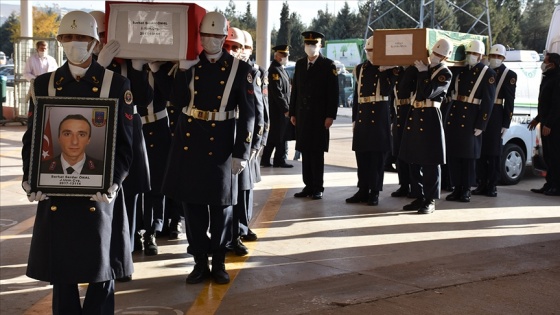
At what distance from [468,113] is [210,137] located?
5478 mm

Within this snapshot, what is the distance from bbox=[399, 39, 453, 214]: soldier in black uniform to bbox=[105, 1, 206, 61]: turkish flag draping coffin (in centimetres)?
420

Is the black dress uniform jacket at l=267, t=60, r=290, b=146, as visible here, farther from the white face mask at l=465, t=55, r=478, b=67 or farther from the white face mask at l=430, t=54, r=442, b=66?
the white face mask at l=430, t=54, r=442, b=66

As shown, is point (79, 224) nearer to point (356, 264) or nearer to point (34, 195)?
point (34, 195)

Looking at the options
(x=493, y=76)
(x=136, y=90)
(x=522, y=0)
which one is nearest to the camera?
(x=136, y=90)

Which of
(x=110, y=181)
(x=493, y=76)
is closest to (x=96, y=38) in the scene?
(x=110, y=181)

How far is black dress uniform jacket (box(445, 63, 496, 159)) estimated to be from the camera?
35.8 ft

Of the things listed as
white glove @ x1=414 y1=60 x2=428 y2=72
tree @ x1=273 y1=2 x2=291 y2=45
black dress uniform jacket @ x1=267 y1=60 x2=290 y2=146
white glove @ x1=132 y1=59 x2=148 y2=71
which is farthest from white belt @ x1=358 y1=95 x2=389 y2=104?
tree @ x1=273 y1=2 x2=291 y2=45

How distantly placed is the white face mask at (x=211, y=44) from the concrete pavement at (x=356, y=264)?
1806 millimetres

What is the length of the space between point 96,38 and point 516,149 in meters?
9.71

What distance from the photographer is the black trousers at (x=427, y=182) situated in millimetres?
10031

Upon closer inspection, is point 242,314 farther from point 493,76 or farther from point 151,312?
point 493,76

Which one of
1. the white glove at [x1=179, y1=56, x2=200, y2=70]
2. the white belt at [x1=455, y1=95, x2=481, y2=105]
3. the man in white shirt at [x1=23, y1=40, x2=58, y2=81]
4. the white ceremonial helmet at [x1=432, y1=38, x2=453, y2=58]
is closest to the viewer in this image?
the white glove at [x1=179, y1=56, x2=200, y2=70]

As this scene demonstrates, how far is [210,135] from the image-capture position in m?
6.48

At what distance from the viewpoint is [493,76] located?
10938 mm
